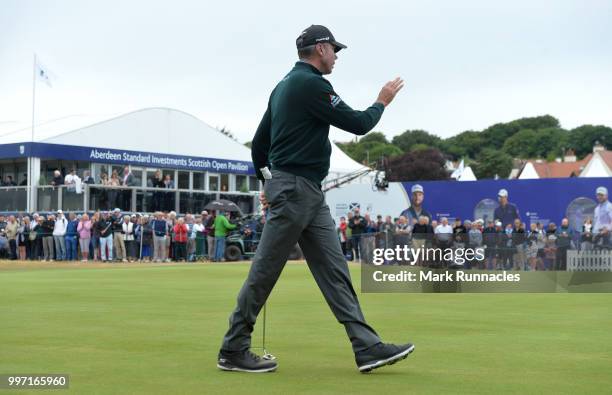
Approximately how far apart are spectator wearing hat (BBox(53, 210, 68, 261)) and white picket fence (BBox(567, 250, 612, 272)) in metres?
21.4

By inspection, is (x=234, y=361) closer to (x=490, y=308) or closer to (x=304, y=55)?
(x=304, y=55)

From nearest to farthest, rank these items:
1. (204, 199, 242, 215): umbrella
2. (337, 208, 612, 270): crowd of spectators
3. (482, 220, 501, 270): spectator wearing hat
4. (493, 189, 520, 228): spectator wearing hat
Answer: (482, 220, 501, 270): spectator wearing hat → (337, 208, 612, 270): crowd of spectators → (493, 189, 520, 228): spectator wearing hat → (204, 199, 242, 215): umbrella

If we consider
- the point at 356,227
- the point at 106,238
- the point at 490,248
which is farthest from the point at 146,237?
the point at 490,248

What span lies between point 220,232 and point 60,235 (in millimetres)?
6361

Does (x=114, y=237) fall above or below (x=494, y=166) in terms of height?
below

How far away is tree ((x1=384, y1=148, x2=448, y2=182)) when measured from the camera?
361ft

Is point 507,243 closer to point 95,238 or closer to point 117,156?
→ point 95,238

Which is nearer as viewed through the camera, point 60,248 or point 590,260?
point 590,260

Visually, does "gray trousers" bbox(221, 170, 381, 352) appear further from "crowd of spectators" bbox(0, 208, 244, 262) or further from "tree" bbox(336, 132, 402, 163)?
"tree" bbox(336, 132, 402, 163)

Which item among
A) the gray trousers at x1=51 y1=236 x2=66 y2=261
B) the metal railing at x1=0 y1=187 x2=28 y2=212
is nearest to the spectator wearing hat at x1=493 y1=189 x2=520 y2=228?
the gray trousers at x1=51 y1=236 x2=66 y2=261

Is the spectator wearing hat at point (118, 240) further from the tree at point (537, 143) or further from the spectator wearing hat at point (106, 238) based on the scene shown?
the tree at point (537, 143)

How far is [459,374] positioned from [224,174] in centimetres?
4694

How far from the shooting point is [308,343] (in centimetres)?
873

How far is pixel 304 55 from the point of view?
23.1ft
